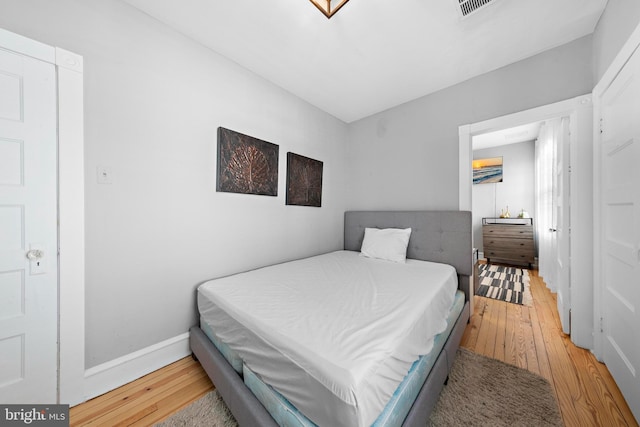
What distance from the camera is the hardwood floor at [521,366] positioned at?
1208 millimetres

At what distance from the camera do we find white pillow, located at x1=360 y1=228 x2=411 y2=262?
244 centimetres

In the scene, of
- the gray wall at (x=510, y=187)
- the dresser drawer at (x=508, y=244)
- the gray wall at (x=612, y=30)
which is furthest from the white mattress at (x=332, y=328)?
the gray wall at (x=510, y=187)

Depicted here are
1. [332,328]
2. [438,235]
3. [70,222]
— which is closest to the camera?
[332,328]

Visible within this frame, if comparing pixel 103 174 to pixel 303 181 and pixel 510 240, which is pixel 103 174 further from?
pixel 510 240

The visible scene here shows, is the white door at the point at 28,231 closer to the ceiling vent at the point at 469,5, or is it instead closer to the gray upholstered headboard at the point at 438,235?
the ceiling vent at the point at 469,5

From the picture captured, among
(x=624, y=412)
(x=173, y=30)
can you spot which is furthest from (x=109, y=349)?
(x=624, y=412)

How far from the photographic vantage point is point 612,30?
1.45 meters

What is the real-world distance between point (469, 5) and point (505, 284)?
11.6 ft

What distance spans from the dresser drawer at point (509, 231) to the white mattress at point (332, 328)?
3363 mm

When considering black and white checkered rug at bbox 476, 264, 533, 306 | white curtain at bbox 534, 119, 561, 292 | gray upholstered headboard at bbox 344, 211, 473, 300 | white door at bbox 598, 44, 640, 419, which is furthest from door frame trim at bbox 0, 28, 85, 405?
white curtain at bbox 534, 119, 561, 292

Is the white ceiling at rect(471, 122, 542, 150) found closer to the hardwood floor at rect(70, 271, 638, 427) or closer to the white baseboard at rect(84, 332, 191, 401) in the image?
the hardwood floor at rect(70, 271, 638, 427)

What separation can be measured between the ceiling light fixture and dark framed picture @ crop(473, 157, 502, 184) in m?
5.02

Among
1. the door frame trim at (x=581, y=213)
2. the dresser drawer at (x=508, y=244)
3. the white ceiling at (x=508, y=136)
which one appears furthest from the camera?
the dresser drawer at (x=508, y=244)

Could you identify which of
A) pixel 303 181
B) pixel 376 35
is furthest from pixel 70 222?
pixel 376 35
